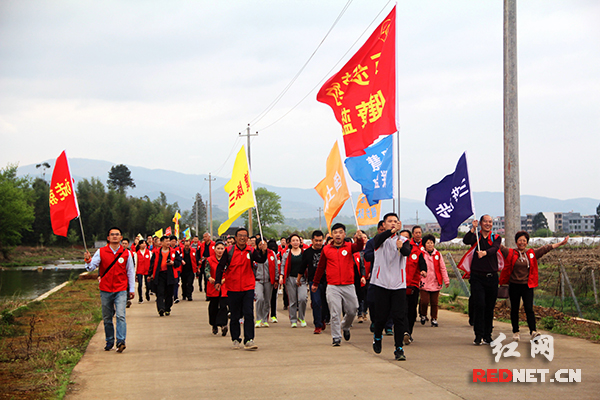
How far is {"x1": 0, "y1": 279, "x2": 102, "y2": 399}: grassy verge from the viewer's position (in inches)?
262

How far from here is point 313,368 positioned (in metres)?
7.52

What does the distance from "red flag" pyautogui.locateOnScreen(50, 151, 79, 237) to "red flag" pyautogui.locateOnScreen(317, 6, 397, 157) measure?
5.36 meters

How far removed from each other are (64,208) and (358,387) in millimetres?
7154

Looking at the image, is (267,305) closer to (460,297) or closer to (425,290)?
(425,290)

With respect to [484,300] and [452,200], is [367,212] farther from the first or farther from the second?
[484,300]

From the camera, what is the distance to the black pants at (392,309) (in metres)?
8.02

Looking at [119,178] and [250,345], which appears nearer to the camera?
[250,345]

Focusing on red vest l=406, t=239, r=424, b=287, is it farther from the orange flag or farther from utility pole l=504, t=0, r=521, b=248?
utility pole l=504, t=0, r=521, b=248

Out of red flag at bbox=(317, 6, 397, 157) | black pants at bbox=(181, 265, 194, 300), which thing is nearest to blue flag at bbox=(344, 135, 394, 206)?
red flag at bbox=(317, 6, 397, 157)

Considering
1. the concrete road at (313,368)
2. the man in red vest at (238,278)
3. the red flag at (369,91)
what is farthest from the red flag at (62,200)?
the red flag at (369,91)

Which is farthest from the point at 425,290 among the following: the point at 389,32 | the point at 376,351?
the point at 389,32

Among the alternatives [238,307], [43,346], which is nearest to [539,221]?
[238,307]

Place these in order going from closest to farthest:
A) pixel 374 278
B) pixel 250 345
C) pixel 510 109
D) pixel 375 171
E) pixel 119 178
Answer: pixel 374 278, pixel 250 345, pixel 510 109, pixel 375 171, pixel 119 178

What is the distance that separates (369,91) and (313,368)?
5.74 metres
